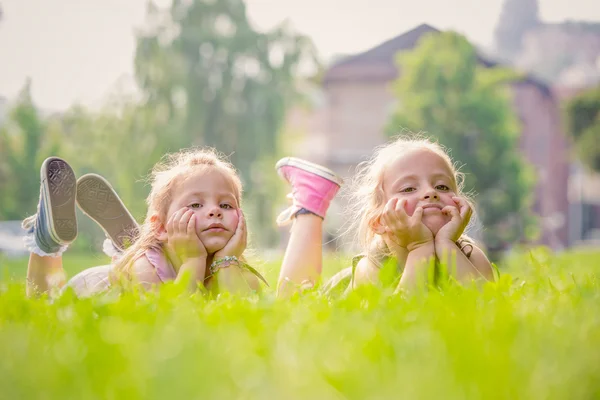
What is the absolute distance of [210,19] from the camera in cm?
2323

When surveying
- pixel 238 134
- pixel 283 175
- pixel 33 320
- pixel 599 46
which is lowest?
pixel 33 320

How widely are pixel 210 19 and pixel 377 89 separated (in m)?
6.76

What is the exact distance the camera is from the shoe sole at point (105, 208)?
344 cm

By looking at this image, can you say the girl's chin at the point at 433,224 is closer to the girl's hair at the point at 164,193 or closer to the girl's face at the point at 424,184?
the girl's face at the point at 424,184

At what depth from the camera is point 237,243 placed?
271cm

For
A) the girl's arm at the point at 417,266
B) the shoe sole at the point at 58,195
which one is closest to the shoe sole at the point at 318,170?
the girl's arm at the point at 417,266

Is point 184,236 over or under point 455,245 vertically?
over

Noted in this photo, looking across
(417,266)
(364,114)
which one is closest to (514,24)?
(364,114)

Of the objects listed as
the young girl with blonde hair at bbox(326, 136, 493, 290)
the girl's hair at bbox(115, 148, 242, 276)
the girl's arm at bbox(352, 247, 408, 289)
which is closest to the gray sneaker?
the girl's hair at bbox(115, 148, 242, 276)

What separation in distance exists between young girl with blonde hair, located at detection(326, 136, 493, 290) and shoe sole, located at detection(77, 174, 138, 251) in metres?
1.12

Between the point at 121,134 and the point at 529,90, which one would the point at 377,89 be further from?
the point at 121,134

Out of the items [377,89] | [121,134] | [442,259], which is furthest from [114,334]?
[377,89]

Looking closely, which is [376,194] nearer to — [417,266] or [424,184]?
[424,184]

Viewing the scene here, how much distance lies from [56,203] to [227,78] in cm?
2040
